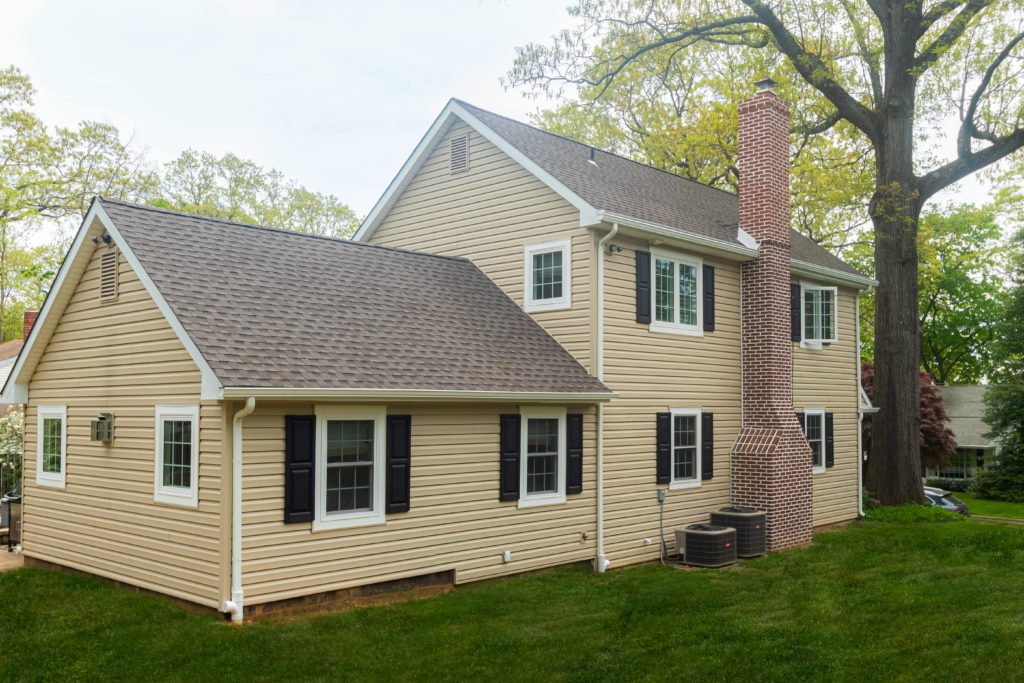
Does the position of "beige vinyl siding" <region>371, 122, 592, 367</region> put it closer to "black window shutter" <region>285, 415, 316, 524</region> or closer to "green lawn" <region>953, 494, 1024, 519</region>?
"black window shutter" <region>285, 415, 316, 524</region>

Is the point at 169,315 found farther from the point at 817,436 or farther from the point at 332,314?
the point at 817,436

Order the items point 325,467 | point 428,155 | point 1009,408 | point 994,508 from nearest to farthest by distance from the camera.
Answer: point 325,467
point 428,155
point 994,508
point 1009,408

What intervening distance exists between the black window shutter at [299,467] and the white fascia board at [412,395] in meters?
0.47

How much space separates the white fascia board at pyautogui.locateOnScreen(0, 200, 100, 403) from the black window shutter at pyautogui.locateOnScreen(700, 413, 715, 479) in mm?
10427

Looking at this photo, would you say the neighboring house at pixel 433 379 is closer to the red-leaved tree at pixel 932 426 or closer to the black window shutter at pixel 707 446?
the black window shutter at pixel 707 446

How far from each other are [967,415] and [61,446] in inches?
1622

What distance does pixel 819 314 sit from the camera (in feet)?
63.7

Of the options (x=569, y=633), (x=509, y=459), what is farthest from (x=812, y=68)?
(x=569, y=633)

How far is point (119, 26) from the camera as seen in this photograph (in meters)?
29.4

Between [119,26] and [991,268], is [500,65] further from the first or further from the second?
[991,268]

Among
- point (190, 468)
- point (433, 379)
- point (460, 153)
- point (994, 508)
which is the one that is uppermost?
point (460, 153)

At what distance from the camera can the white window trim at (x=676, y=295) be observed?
48.9ft

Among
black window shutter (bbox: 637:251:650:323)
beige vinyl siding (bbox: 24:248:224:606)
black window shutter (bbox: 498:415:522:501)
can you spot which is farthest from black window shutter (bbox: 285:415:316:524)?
black window shutter (bbox: 637:251:650:323)

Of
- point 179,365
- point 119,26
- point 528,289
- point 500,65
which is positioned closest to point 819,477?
point 528,289
